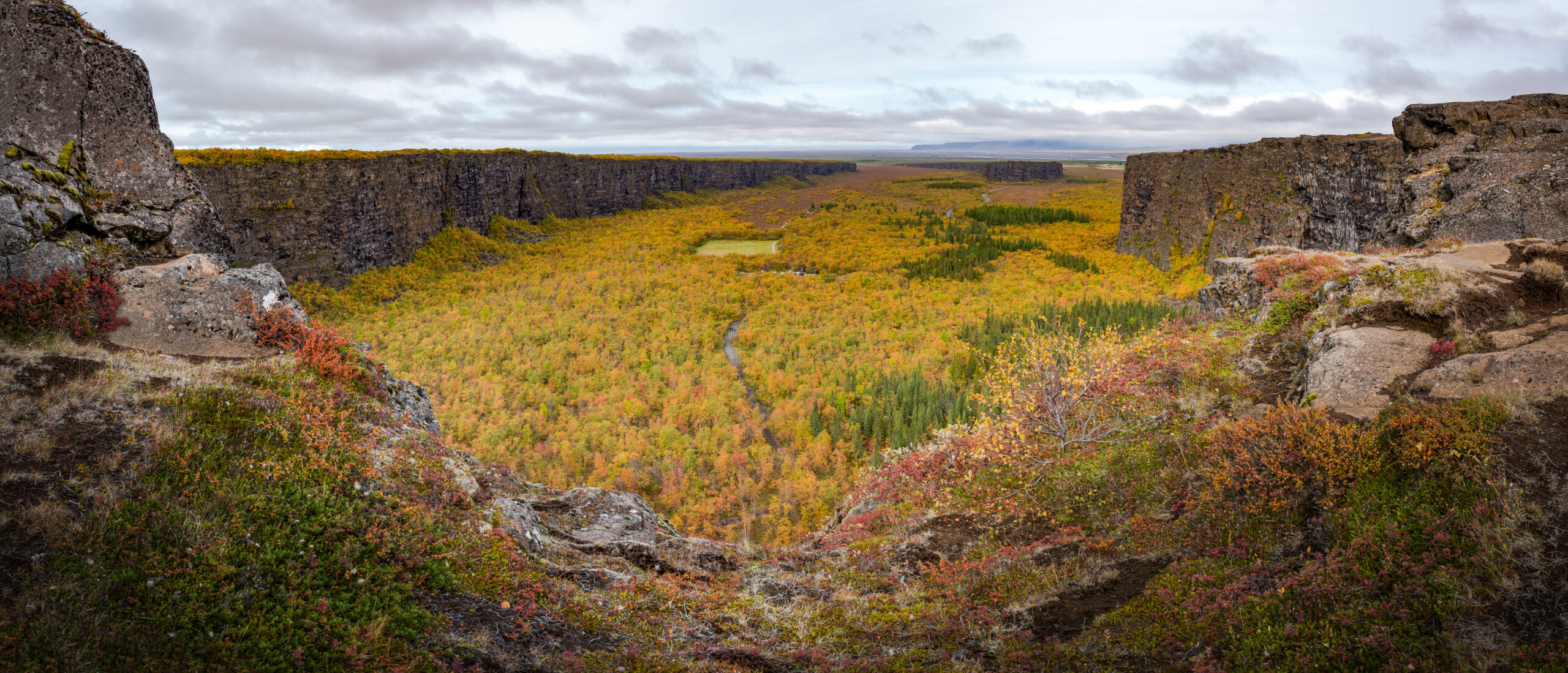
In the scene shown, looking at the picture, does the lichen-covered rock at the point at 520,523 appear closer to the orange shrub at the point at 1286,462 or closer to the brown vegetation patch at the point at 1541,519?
the orange shrub at the point at 1286,462

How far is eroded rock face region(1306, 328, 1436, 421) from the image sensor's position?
9.31 metres

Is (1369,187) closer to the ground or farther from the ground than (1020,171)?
closer to the ground

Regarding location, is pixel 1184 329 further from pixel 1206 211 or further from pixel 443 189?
pixel 443 189


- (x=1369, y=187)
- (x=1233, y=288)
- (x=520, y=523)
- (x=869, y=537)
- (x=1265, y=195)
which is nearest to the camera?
(x=520, y=523)

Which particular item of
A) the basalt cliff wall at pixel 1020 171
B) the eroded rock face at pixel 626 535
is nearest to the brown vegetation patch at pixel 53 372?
the eroded rock face at pixel 626 535

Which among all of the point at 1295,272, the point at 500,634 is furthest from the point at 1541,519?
the point at 1295,272

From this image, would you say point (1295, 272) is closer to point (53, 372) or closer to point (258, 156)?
point (53, 372)

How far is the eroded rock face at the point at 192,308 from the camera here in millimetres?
9414

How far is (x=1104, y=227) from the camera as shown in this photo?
6925 cm

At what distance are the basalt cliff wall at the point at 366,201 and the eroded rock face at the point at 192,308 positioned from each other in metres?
10.1

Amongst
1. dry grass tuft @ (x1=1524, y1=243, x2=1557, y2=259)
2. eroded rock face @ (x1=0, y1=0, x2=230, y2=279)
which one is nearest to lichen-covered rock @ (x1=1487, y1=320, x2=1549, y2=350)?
dry grass tuft @ (x1=1524, y1=243, x2=1557, y2=259)

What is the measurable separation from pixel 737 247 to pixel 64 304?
212ft

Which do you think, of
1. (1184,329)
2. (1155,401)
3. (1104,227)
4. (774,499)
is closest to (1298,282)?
(1184,329)

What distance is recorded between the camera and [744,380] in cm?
3281
